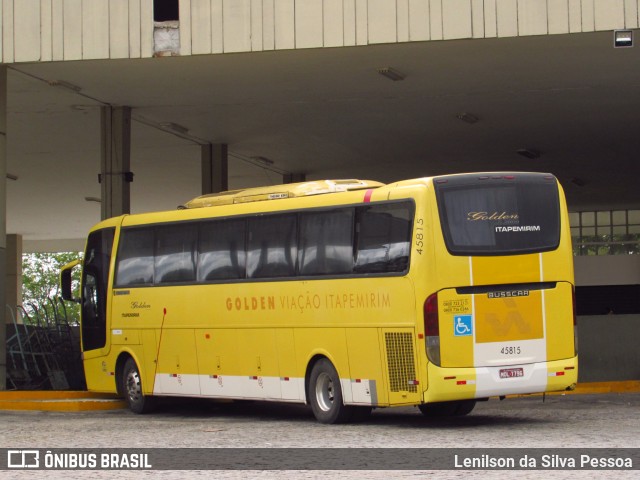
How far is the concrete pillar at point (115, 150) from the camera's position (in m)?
25.3

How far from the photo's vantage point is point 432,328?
14.2 meters

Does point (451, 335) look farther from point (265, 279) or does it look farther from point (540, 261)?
point (265, 279)

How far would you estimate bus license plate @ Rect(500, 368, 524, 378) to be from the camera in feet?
47.2

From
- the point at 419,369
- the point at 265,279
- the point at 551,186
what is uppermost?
the point at 551,186

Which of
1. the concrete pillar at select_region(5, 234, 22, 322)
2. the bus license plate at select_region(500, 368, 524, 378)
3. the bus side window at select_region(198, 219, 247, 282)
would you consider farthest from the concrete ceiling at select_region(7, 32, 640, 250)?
the concrete pillar at select_region(5, 234, 22, 322)

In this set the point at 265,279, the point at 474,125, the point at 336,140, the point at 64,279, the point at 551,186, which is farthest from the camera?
the point at 336,140

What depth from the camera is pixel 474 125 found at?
28.3 meters

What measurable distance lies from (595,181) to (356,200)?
1008 inches

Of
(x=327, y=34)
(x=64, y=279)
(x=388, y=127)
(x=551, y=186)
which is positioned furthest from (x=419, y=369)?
(x=388, y=127)

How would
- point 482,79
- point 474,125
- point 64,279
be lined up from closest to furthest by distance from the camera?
point 64,279 → point 482,79 → point 474,125

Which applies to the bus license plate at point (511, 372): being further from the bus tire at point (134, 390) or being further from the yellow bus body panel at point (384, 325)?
the bus tire at point (134, 390)

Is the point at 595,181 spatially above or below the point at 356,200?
above

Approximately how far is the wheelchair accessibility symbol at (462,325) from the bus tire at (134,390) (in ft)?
21.9

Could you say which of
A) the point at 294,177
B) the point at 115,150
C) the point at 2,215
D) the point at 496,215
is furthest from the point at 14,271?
the point at 496,215
